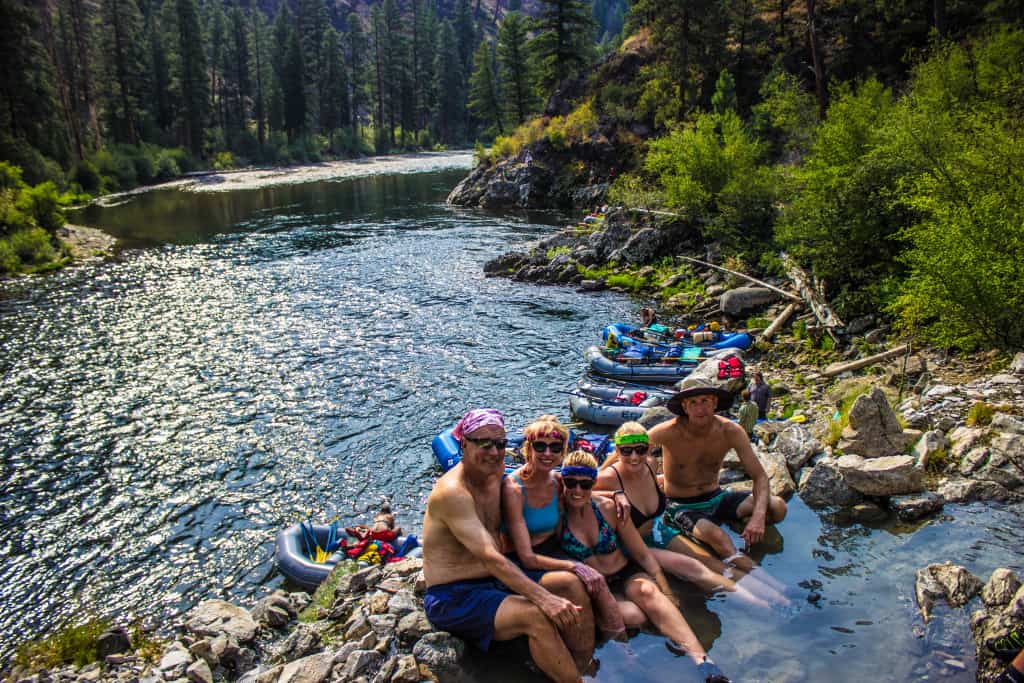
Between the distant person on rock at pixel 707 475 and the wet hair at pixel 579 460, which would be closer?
the wet hair at pixel 579 460

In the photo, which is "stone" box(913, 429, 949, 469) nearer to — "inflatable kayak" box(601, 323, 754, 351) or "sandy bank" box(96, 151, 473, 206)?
"inflatable kayak" box(601, 323, 754, 351)

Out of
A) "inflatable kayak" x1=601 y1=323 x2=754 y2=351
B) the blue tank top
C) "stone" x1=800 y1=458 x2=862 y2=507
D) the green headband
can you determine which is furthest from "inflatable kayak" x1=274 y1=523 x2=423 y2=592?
"inflatable kayak" x1=601 y1=323 x2=754 y2=351

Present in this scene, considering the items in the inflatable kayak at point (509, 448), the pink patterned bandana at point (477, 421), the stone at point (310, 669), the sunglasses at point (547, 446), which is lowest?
the inflatable kayak at point (509, 448)

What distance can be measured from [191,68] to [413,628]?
72.8 metres

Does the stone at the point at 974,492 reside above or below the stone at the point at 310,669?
above

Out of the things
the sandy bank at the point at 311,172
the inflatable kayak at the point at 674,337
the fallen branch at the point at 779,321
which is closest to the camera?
the inflatable kayak at the point at 674,337

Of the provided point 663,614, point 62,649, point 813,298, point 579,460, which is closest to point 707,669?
point 663,614

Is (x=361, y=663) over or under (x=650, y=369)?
over

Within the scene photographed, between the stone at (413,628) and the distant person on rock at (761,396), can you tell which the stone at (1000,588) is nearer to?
the stone at (413,628)

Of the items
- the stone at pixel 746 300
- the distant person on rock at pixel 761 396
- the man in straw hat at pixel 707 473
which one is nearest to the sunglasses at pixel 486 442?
the man in straw hat at pixel 707 473

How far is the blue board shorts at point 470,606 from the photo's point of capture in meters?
4.95

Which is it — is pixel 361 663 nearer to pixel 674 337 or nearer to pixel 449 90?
pixel 674 337

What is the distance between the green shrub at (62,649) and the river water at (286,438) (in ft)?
1.69

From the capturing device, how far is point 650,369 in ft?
52.4
